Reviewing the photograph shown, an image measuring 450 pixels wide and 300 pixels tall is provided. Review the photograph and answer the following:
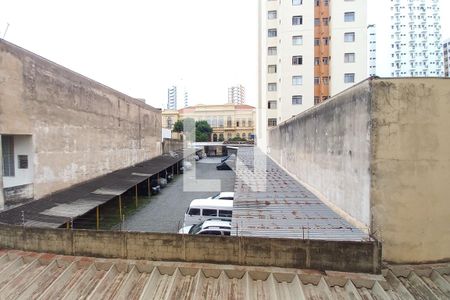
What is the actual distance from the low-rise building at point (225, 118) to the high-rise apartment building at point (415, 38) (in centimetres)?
2800

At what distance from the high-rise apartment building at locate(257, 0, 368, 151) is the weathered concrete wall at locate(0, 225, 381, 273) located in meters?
19.8

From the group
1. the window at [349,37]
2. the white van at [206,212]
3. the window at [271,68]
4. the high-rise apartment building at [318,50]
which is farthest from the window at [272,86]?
the white van at [206,212]

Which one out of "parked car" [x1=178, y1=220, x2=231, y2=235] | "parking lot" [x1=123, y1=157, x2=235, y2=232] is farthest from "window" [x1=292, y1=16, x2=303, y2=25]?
"parked car" [x1=178, y1=220, x2=231, y2=235]

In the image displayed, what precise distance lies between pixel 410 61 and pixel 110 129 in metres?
56.4

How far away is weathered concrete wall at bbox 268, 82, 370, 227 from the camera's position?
19.2ft

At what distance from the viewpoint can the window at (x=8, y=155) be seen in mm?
9727

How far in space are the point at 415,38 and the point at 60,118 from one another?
199ft

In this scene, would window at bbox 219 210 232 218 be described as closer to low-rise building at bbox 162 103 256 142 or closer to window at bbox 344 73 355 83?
window at bbox 344 73 355 83

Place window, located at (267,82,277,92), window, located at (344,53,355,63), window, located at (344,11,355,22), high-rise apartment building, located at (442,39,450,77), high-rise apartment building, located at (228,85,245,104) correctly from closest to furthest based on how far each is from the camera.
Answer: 1. window, located at (344,11,355,22)
2. window, located at (344,53,355,63)
3. window, located at (267,82,277,92)
4. high-rise apartment building, located at (442,39,450,77)
5. high-rise apartment building, located at (228,85,245,104)

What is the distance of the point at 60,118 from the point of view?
11547mm

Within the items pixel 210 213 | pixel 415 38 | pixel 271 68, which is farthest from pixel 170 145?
pixel 415 38

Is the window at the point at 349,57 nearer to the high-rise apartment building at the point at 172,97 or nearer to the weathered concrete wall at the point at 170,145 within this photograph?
the weathered concrete wall at the point at 170,145

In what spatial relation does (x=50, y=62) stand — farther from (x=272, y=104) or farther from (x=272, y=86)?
(x=272, y=86)

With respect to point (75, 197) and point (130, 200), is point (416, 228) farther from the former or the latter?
point (130, 200)
